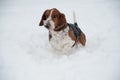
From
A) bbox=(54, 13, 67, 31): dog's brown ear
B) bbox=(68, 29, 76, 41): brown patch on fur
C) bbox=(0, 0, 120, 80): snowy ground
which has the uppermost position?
bbox=(54, 13, 67, 31): dog's brown ear

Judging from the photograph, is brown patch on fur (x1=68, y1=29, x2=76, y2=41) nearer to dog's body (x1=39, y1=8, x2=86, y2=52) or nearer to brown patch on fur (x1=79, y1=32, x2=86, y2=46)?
dog's body (x1=39, y1=8, x2=86, y2=52)

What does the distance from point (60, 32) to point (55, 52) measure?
1.73ft

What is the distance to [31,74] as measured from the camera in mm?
4254

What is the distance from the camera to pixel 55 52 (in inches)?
185

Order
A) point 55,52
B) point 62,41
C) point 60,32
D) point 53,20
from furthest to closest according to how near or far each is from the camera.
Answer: point 55,52 → point 62,41 → point 60,32 → point 53,20

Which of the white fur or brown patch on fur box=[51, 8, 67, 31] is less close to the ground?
brown patch on fur box=[51, 8, 67, 31]

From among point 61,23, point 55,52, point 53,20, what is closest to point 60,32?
point 61,23

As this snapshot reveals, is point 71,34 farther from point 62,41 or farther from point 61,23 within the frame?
point 61,23

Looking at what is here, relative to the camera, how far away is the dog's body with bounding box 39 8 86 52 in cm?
408

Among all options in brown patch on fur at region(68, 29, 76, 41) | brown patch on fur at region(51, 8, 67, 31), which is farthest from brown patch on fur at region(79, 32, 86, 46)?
brown patch on fur at region(51, 8, 67, 31)

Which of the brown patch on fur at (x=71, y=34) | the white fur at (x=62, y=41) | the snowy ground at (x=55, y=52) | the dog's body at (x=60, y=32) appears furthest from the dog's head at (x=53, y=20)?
the snowy ground at (x=55, y=52)

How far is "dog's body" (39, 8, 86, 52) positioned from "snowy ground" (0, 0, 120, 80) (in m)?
0.17

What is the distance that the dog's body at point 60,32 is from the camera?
13.4 feet

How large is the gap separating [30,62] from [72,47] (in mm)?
690
